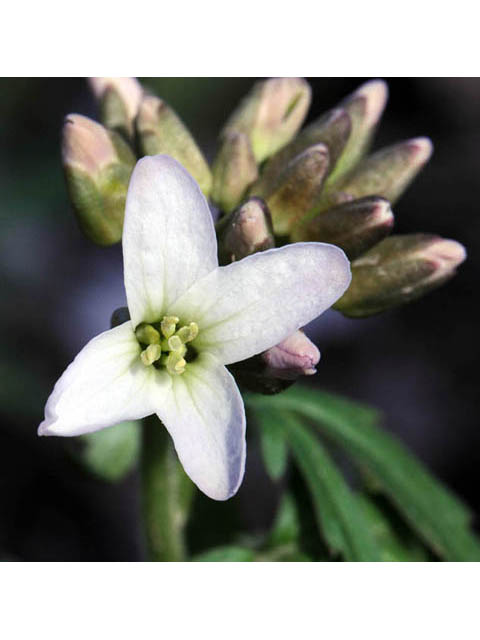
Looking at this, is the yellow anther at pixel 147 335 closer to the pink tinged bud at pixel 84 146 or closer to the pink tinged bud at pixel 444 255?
the pink tinged bud at pixel 84 146

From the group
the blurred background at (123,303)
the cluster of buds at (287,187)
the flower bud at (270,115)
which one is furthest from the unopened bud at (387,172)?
the blurred background at (123,303)

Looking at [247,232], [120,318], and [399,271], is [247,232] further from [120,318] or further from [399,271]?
[399,271]

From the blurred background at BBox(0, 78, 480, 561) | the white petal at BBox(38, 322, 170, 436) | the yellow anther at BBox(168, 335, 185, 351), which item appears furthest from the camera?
the blurred background at BBox(0, 78, 480, 561)

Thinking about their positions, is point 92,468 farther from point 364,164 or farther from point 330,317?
point 330,317

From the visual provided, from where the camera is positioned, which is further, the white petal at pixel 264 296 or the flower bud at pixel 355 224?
the flower bud at pixel 355 224

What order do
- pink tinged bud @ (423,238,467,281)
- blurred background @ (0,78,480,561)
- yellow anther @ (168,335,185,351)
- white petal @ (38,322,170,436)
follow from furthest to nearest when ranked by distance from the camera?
blurred background @ (0,78,480,561)
pink tinged bud @ (423,238,467,281)
yellow anther @ (168,335,185,351)
white petal @ (38,322,170,436)

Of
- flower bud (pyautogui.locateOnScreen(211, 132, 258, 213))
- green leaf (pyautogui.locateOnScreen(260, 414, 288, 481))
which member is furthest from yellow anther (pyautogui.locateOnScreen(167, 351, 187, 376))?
green leaf (pyautogui.locateOnScreen(260, 414, 288, 481))

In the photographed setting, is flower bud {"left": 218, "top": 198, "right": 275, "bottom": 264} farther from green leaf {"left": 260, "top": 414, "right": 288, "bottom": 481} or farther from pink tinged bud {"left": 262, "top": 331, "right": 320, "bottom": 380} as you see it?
green leaf {"left": 260, "top": 414, "right": 288, "bottom": 481}
